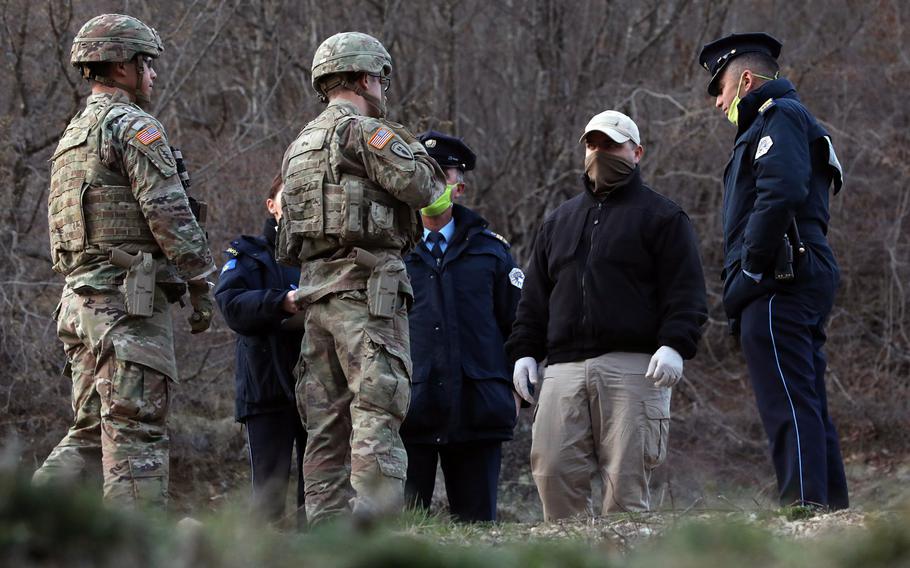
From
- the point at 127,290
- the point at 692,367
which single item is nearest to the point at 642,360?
the point at 127,290

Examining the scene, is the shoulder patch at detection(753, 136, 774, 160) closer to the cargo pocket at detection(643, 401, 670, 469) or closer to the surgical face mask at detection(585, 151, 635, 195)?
the surgical face mask at detection(585, 151, 635, 195)

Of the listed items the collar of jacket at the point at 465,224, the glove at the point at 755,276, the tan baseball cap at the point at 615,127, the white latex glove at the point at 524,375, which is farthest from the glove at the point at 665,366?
the collar of jacket at the point at 465,224

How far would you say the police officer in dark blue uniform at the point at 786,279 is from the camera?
518 centimetres

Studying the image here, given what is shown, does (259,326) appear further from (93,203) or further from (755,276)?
(755,276)

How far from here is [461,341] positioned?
6.15 meters

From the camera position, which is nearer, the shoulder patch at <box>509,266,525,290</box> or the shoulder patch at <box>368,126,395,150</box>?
the shoulder patch at <box>368,126,395,150</box>

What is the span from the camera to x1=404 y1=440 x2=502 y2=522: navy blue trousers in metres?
6.18

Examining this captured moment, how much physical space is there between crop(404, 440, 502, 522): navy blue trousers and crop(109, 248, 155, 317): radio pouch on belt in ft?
5.23

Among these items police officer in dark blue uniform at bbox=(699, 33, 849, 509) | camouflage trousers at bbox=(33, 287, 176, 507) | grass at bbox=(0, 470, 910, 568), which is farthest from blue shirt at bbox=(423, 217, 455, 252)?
grass at bbox=(0, 470, 910, 568)

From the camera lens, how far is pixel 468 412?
6078 millimetres

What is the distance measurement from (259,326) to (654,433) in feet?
6.42

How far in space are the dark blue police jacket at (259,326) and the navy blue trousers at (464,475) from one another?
0.69m

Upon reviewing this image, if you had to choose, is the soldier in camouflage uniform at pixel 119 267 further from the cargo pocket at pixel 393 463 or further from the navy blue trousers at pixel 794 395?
the navy blue trousers at pixel 794 395

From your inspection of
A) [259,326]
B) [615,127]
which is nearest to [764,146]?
[615,127]
